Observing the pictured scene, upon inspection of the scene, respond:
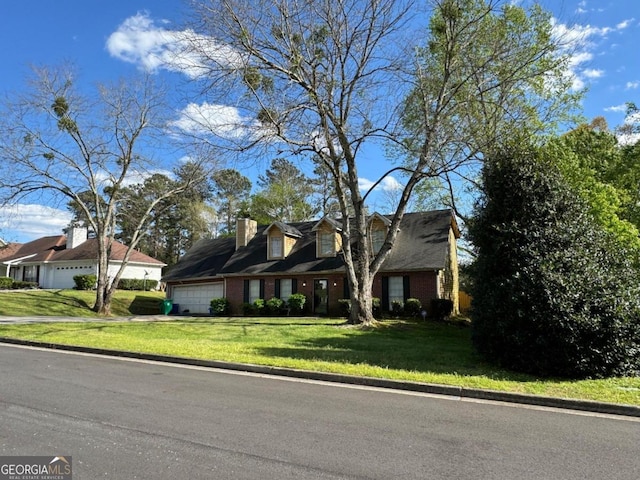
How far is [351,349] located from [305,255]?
16.1 m

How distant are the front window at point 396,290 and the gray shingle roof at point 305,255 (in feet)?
2.34

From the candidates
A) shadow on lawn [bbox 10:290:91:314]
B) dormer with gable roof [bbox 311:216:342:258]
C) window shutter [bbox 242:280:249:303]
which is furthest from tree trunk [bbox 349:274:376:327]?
shadow on lawn [bbox 10:290:91:314]

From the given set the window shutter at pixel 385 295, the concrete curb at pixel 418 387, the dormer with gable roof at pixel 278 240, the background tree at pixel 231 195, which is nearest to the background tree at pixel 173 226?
the background tree at pixel 231 195

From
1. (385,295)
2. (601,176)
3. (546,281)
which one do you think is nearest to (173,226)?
(385,295)

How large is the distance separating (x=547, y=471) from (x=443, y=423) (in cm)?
160

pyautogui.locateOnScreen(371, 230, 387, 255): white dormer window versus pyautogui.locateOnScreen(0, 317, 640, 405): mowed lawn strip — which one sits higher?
pyautogui.locateOnScreen(371, 230, 387, 255): white dormer window

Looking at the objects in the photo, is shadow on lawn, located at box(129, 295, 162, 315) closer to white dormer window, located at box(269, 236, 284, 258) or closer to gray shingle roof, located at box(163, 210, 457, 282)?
gray shingle roof, located at box(163, 210, 457, 282)

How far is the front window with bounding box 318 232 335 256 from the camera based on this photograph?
26688 mm

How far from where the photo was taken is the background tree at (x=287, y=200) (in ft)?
150

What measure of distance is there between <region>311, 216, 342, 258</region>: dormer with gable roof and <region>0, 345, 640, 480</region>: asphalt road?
744 inches

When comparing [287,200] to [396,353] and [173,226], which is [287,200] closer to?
[173,226]

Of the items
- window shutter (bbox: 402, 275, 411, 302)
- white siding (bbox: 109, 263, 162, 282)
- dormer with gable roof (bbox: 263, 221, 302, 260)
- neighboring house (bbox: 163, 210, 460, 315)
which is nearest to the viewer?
window shutter (bbox: 402, 275, 411, 302)

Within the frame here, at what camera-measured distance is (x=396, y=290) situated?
2389cm

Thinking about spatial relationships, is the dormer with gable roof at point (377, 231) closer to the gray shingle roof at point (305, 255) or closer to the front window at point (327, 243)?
the gray shingle roof at point (305, 255)
